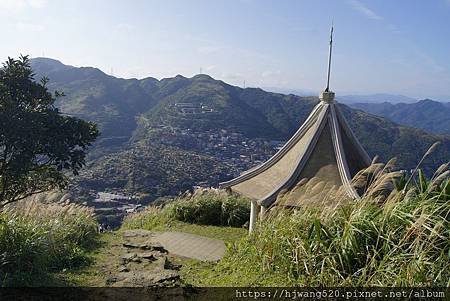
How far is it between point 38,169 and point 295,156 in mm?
4409

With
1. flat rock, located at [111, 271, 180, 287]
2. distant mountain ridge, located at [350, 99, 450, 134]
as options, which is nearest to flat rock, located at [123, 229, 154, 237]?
flat rock, located at [111, 271, 180, 287]

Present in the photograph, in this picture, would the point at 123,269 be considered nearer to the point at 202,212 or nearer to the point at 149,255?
the point at 149,255

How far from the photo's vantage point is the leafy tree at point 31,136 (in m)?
5.65

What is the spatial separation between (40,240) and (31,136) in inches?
57.0

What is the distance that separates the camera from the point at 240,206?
375 inches

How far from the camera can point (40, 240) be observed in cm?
520

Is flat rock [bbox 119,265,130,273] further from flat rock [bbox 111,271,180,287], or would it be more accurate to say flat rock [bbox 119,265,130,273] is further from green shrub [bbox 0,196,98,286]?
green shrub [bbox 0,196,98,286]

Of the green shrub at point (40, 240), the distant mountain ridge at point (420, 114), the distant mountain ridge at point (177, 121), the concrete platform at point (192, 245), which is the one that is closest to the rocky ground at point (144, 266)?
the concrete platform at point (192, 245)

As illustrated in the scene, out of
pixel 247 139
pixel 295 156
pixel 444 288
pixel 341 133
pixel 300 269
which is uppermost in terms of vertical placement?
pixel 341 133

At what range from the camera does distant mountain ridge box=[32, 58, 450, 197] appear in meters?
38.7

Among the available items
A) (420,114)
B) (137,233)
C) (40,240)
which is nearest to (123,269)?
(40,240)

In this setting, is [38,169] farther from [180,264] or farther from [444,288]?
[444,288]

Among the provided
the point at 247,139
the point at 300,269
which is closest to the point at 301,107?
the point at 247,139

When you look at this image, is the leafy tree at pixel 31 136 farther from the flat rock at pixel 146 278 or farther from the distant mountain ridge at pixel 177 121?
the distant mountain ridge at pixel 177 121
